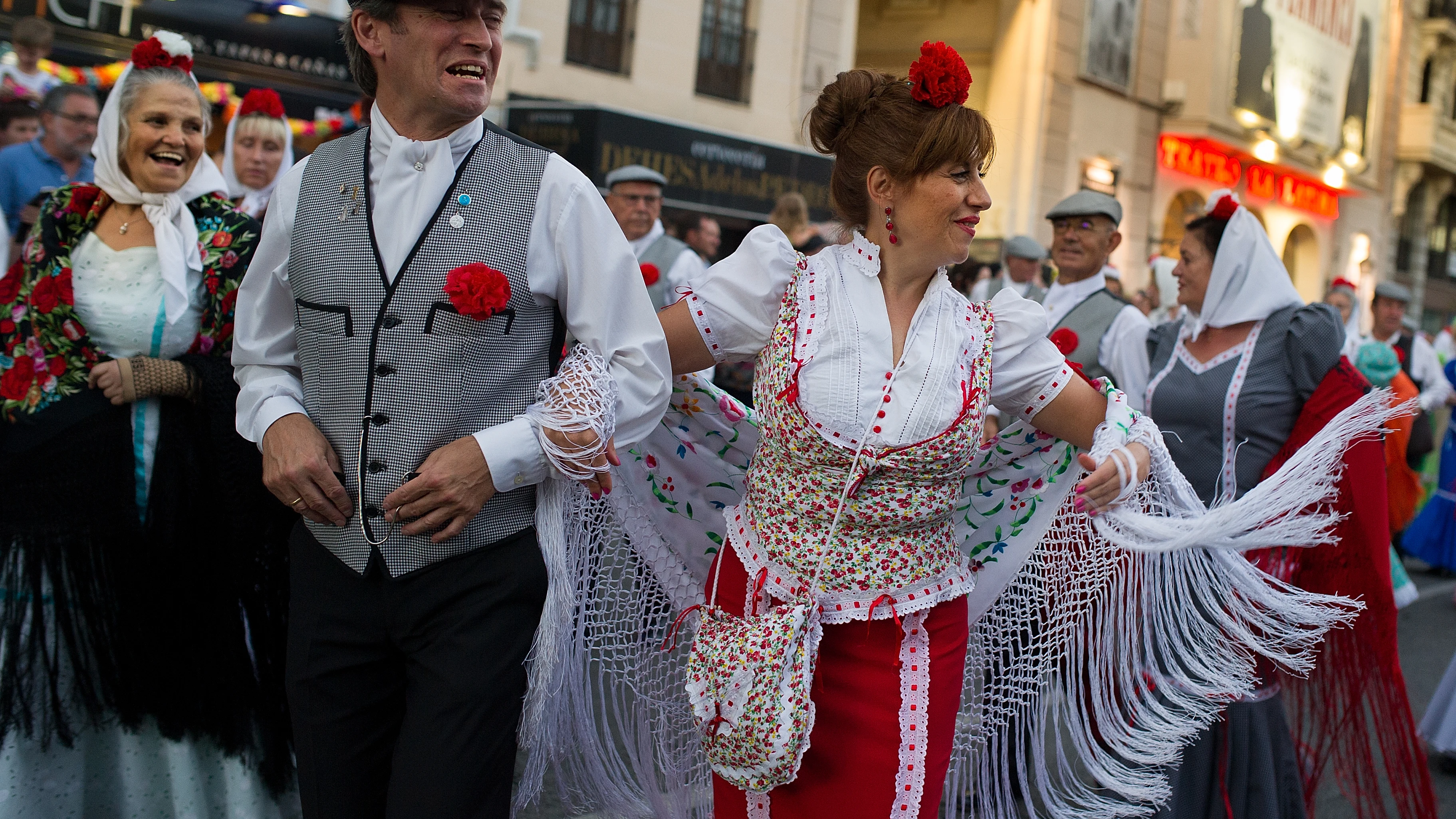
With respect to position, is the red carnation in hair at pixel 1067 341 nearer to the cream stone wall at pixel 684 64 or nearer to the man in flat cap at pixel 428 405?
the man in flat cap at pixel 428 405

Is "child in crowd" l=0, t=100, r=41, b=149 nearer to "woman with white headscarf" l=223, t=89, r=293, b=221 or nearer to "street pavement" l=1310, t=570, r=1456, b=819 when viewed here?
"woman with white headscarf" l=223, t=89, r=293, b=221

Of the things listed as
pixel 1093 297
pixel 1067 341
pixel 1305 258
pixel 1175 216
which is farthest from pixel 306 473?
pixel 1305 258

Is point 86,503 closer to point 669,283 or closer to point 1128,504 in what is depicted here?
point 1128,504

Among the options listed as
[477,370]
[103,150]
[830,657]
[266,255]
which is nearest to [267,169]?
[103,150]

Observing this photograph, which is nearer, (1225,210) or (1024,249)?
(1225,210)

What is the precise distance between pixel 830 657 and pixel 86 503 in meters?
1.81

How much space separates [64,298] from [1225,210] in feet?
11.1

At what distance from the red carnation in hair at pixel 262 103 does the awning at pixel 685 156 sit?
21.4ft

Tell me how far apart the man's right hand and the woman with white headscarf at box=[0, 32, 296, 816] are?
828 mm

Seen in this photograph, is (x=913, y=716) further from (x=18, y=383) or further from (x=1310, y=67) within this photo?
(x=1310, y=67)

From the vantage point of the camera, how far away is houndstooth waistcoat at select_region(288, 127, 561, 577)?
201cm

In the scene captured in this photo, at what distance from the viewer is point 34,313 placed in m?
2.92

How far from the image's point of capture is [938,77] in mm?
2309

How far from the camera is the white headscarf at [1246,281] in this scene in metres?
3.73
